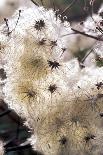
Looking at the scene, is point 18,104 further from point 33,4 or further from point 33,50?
point 33,4

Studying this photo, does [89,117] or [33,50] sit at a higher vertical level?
[33,50]

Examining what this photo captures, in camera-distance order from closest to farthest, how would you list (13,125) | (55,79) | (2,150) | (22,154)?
(55,79) → (2,150) → (22,154) → (13,125)

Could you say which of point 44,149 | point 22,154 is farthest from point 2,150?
point 22,154

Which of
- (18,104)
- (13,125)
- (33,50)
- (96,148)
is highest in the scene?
(13,125)

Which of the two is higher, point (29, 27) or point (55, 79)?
point (29, 27)

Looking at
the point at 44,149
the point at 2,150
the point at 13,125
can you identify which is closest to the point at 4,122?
the point at 13,125

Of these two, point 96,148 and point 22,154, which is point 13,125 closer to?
point 22,154

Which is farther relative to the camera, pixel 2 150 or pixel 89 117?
pixel 2 150

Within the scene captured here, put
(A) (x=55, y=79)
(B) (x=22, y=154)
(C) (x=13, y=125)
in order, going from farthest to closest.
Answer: (C) (x=13, y=125)
(B) (x=22, y=154)
(A) (x=55, y=79)

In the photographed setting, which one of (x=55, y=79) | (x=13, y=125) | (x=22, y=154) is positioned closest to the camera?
(x=55, y=79)
